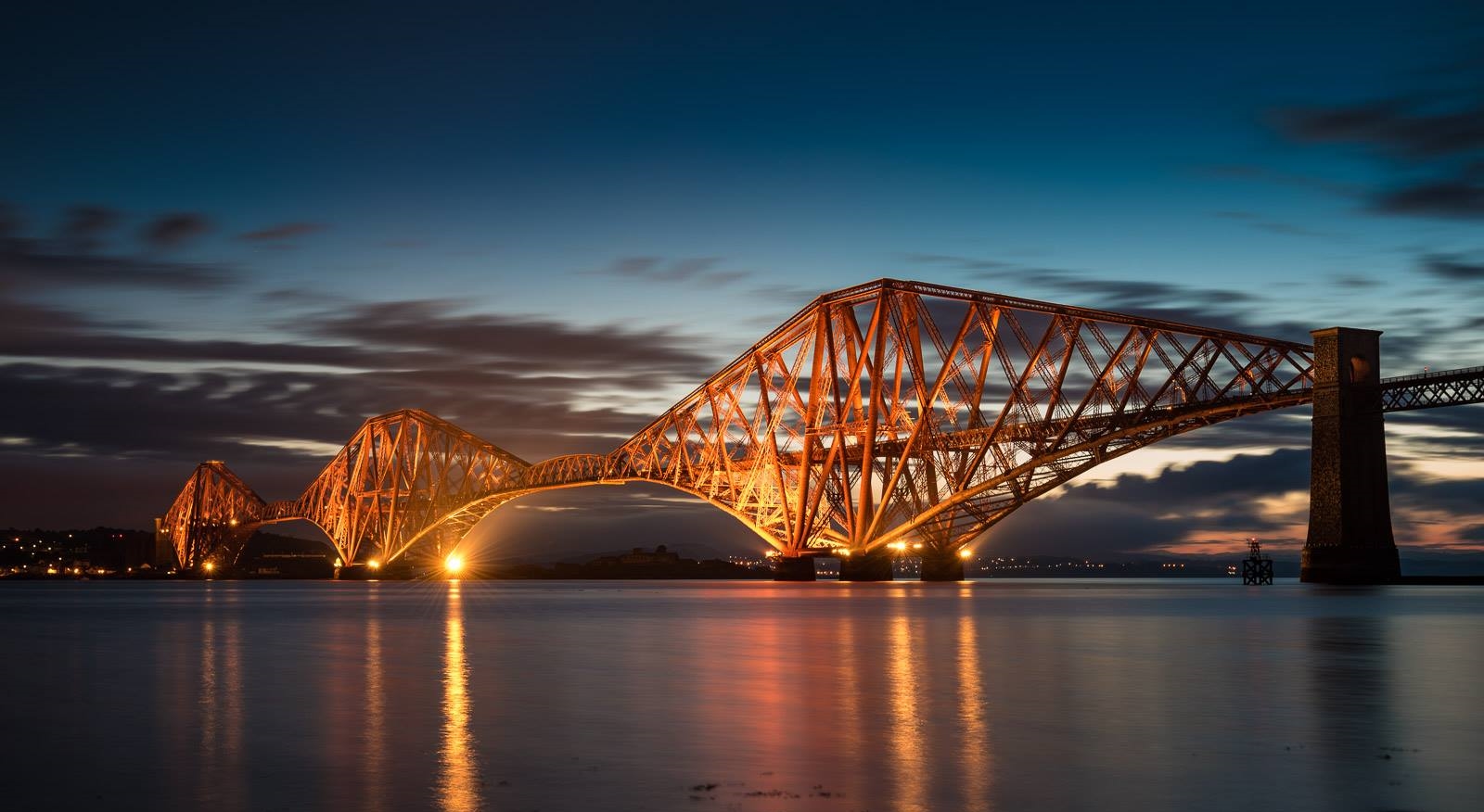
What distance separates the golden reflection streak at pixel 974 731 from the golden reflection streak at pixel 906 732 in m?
0.46

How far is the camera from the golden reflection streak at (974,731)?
1368cm

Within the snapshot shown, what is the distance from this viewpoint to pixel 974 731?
18172mm

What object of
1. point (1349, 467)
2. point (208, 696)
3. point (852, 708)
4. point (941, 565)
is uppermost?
point (1349, 467)

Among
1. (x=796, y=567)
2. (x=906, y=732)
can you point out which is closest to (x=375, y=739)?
(x=906, y=732)

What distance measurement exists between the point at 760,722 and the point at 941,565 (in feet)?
327

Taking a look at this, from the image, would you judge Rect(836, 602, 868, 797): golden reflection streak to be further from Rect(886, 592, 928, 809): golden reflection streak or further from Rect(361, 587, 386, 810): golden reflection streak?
Rect(361, 587, 386, 810): golden reflection streak

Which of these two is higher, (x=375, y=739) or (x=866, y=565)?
(x=375, y=739)

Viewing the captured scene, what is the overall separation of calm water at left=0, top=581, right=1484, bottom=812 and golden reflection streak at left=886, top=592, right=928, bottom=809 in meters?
0.06

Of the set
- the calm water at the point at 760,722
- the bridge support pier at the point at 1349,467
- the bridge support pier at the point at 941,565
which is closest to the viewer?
the calm water at the point at 760,722

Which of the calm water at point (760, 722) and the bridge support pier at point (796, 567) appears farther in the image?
the bridge support pier at point (796, 567)

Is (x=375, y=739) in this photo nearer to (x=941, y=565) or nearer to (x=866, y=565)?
(x=866, y=565)

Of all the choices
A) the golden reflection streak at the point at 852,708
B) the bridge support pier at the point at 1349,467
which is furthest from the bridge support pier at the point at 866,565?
the golden reflection streak at the point at 852,708

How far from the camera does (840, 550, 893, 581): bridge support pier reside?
10481 cm

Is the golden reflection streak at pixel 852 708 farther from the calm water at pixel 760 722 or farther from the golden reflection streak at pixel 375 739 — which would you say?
the golden reflection streak at pixel 375 739
